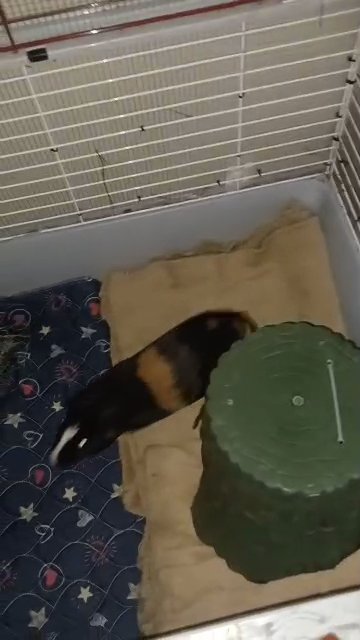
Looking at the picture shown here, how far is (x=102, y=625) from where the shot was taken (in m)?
1.36

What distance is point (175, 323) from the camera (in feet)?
5.15

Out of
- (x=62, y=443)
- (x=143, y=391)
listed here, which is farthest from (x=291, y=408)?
(x=62, y=443)

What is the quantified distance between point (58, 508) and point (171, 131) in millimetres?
666

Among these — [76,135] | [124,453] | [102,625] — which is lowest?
[102,625]

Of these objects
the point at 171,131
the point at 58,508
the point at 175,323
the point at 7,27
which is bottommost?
the point at 58,508

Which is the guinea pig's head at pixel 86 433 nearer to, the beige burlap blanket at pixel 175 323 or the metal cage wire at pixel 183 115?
the beige burlap blanket at pixel 175 323

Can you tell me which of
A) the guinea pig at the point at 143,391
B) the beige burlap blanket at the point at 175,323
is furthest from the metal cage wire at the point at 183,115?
the guinea pig at the point at 143,391

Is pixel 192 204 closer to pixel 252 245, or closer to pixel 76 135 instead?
pixel 252 245

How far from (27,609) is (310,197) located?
0.89m

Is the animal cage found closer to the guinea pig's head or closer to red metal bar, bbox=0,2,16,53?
red metal bar, bbox=0,2,16,53

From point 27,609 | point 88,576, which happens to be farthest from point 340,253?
point 27,609

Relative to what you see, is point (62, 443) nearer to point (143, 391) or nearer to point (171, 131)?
point (143, 391)

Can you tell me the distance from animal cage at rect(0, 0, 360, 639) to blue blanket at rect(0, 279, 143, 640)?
0.37 feet

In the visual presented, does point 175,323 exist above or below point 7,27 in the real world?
below
